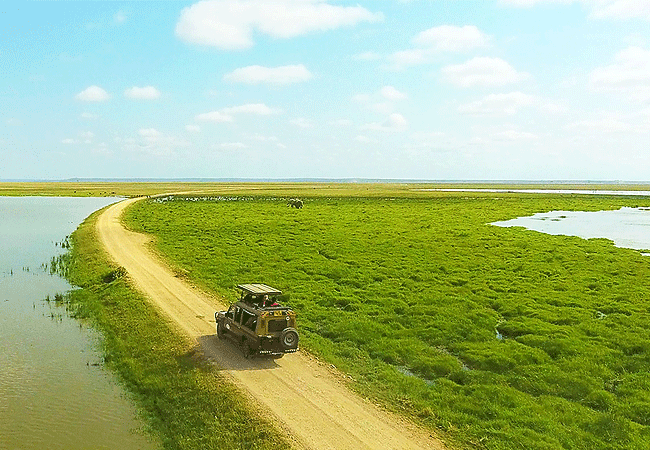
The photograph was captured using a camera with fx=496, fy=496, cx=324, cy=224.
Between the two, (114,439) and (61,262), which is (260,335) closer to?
(114,439)

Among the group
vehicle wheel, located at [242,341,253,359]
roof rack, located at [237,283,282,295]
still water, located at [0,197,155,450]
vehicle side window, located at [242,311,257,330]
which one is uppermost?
roof rack, located at [237,283,282,295]

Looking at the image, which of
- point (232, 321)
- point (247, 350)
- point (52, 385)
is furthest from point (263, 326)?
point (52, 385)

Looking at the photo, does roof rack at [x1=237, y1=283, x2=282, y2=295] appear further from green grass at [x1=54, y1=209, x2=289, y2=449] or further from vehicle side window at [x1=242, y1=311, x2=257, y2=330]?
green grass at [x1=54, y1=209, x2=289, y2=449]

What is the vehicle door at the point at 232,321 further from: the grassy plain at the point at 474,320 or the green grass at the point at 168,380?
the grassy plain at the point at 474,320

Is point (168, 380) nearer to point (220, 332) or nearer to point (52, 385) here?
point (220, 332)

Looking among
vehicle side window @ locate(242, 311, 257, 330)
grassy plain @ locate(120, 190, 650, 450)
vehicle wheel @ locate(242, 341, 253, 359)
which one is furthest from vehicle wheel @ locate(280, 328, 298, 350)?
grassy plain @ locate(120, 190, 650, 450)
